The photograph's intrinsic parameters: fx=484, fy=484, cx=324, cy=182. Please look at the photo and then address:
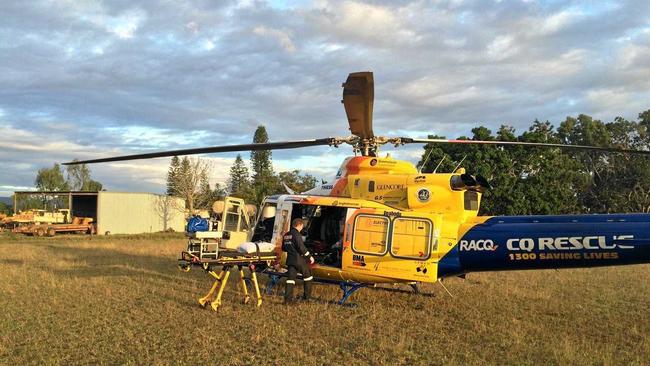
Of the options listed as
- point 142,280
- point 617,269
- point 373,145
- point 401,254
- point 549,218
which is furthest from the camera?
point 617,269

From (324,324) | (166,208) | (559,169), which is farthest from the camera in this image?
(166,208)

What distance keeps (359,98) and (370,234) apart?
3.15m

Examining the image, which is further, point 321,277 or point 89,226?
point 89,226

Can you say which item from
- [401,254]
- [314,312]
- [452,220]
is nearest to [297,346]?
[314,312]

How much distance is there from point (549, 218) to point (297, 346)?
5.14 metres

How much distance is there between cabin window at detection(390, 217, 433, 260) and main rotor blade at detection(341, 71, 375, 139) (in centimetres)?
204

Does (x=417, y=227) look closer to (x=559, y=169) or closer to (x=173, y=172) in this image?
(x=559, y=169)

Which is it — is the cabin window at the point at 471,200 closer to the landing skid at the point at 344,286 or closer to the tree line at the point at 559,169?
the landing skid at the point at 344,286

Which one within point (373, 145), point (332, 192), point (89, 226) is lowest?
point (89, 226)

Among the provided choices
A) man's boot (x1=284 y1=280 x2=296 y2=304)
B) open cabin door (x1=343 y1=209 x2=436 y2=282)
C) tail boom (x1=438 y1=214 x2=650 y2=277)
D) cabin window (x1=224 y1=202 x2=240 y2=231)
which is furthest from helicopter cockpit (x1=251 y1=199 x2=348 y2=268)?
tail boom (x1=438 y1=214 x2=650 y2=277)

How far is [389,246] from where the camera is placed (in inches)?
376

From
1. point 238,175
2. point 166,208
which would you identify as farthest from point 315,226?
point 238,175

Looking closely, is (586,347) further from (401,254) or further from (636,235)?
(401,254)

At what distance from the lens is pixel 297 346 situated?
23.1 ft
